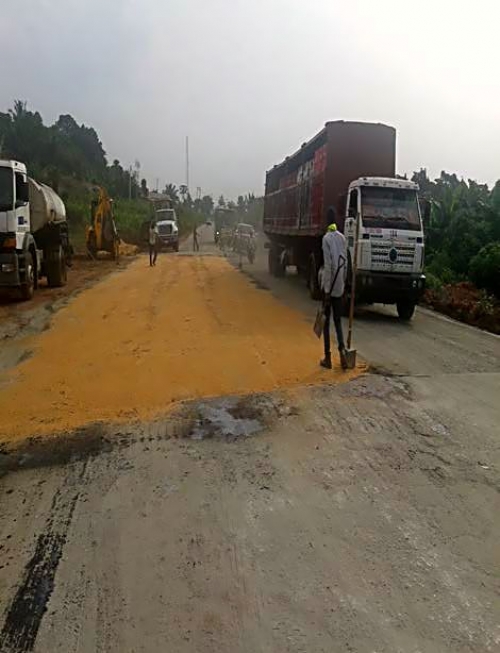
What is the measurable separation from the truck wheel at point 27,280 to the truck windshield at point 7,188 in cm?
124

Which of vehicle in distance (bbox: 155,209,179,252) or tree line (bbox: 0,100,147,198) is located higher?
tree line (bbox: 0,100,147,198)

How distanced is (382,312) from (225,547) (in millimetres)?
11602

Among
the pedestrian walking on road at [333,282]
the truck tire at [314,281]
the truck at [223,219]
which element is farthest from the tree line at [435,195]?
the truck at [223,219]

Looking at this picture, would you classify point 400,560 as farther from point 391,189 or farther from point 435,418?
point 391,189

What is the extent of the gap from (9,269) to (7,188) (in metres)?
1.72

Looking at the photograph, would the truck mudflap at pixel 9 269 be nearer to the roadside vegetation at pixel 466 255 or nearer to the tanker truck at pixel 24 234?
the tanker truck at pixel 24 234

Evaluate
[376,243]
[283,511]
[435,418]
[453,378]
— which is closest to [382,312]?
[376,243]

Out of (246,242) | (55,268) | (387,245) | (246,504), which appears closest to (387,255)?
(387,245)

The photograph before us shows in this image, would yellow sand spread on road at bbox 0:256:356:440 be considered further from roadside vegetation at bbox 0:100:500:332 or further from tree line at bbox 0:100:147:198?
tree line at bbox 0:100:147:198

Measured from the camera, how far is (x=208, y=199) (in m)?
147

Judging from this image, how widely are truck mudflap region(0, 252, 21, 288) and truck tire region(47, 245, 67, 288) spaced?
4.23m

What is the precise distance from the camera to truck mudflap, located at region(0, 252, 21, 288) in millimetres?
13859

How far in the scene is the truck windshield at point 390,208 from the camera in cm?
1347

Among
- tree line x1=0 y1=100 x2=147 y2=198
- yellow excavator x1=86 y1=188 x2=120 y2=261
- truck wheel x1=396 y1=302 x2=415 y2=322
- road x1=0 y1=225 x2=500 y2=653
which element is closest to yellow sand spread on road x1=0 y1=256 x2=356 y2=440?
road x1=0 y1=225 x2=500 y2=653
